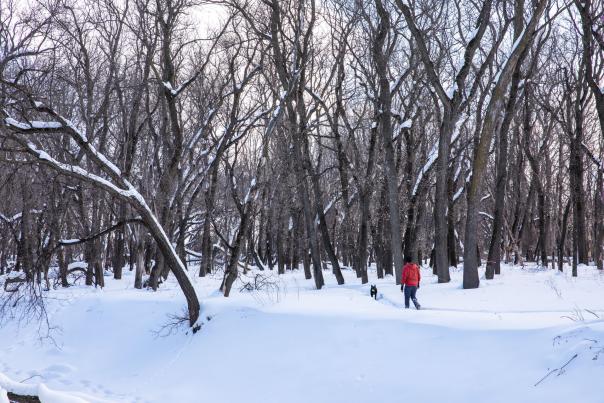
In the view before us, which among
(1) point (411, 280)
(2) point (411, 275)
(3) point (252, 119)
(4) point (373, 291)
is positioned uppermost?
(3) point (252, 119)

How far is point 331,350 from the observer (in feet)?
32.1

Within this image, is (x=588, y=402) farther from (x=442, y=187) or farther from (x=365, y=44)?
(x=365, y=44)

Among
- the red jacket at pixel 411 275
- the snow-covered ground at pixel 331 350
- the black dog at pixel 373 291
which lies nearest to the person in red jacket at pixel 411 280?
the red jacket at pixel 411 275

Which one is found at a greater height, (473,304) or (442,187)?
→ (442,187)

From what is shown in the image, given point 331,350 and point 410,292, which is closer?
point 331,350

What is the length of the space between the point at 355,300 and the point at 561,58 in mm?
17552

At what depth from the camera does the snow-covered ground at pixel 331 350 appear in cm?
766

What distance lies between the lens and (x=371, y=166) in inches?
808

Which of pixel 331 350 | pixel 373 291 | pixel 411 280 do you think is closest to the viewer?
pixel 331 350

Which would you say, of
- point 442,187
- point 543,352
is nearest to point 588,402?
point 543,352

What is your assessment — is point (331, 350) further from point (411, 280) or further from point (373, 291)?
point (373, 291)

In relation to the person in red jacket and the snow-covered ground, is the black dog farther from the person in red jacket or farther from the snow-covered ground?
the person in red jacket

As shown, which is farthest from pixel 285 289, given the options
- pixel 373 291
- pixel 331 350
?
pixel 331 350

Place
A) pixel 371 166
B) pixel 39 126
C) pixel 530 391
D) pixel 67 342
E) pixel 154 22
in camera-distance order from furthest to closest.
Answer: pixel 371 166
pixel 154 22
pixel 67 342
pixel 39 126
pixel 530 391
